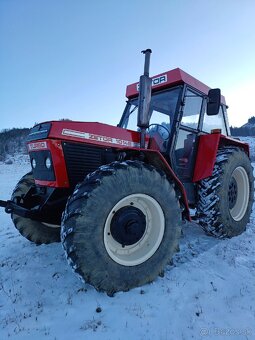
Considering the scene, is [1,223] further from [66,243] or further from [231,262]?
[231,262]

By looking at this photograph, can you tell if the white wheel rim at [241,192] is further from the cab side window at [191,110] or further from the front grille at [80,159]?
the front grille at [80,159]

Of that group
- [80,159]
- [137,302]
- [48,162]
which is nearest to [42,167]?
[48,162]

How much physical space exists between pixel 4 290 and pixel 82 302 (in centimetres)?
89

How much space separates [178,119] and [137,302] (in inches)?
103

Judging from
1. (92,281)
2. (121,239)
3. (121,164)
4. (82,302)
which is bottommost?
(82,302)

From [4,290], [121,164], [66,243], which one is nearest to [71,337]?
[66,243]

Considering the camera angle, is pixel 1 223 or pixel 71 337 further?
pixel 1 223

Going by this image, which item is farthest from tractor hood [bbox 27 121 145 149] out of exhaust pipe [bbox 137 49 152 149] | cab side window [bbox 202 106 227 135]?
cab side window [bbox 202 106 227 135]

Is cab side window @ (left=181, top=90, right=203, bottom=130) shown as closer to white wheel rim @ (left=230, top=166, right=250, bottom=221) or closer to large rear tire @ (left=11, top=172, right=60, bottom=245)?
white wheel rim @ (left=230, top=166, right=250, bottom=221)

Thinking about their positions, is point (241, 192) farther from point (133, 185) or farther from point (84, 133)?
point (84, 133)

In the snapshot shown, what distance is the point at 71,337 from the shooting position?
206 cm

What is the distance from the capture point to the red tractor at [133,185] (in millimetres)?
2576

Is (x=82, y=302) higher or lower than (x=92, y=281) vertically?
lower

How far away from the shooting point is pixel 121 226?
2871mm
